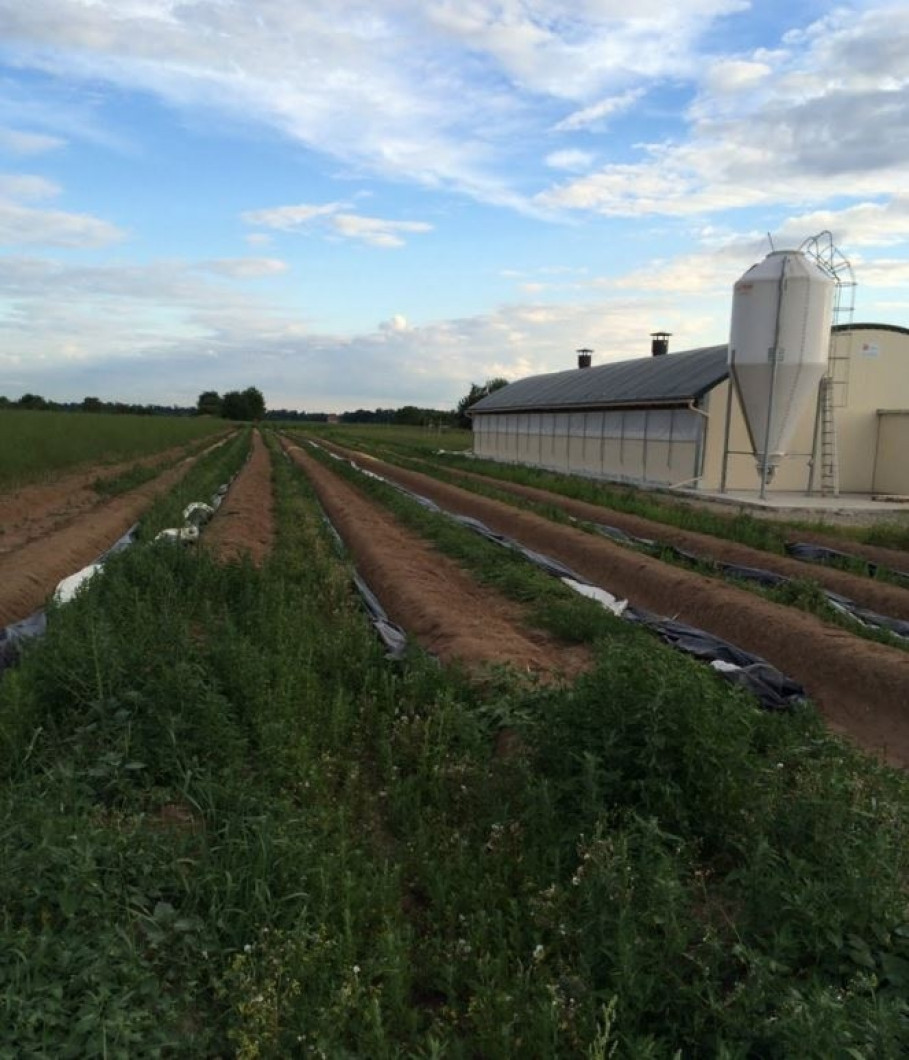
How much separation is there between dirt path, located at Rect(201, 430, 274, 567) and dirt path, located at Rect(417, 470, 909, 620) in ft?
22.8

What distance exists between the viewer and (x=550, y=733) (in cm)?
450

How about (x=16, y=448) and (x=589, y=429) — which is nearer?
(x=16, y=448)

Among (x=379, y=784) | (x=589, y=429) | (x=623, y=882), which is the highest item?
(x=589, y=429)

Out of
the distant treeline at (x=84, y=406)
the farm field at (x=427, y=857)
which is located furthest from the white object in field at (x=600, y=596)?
the distant treeline at (x=84, y=406)

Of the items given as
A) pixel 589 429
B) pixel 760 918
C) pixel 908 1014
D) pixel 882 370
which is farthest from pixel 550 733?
pixel 589 429

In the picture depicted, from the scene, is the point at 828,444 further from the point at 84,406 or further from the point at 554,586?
the point at 84,406

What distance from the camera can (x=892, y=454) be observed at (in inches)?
920

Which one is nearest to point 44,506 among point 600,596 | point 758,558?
point 600,596

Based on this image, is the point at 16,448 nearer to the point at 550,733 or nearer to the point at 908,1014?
the point at 550,733

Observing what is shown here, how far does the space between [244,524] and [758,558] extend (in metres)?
8.86

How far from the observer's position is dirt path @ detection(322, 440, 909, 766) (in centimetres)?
662

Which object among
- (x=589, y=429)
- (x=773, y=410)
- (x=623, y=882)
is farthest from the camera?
(x=589, y=429)

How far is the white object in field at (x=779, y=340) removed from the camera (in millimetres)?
20141

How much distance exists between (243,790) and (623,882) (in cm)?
189
